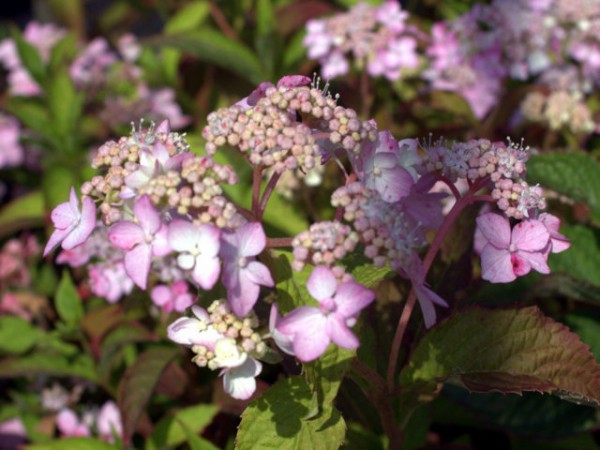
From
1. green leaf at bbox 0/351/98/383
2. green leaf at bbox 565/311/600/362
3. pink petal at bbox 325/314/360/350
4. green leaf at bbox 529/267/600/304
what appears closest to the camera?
pink petal at bbox 325/314/360/350

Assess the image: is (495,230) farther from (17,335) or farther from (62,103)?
(62,103)

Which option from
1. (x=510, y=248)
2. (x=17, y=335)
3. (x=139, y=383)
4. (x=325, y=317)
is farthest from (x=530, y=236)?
(x=17, y=335)

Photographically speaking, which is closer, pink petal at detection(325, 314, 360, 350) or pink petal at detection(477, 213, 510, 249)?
pink petal at detection(325, 314, 360, 350)

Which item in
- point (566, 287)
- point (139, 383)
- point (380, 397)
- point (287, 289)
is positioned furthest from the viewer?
point (139, 383)

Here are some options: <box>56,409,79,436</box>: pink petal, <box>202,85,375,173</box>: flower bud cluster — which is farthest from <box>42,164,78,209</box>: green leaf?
<box>202,85,375,173</box>: flower bud cluster

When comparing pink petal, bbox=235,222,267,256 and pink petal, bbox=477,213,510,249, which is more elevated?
pink petal, bbox=235,222,267,256

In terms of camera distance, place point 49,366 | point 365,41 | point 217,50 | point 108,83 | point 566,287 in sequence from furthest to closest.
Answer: point 108,83 → point 217,50 → point 365,41 → point 49,366 → point 566,287

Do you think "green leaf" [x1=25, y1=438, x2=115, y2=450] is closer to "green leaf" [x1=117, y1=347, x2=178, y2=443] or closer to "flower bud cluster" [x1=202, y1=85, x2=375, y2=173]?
"green leaf" [x1=117, y1=347, x2=178, y2=443]
